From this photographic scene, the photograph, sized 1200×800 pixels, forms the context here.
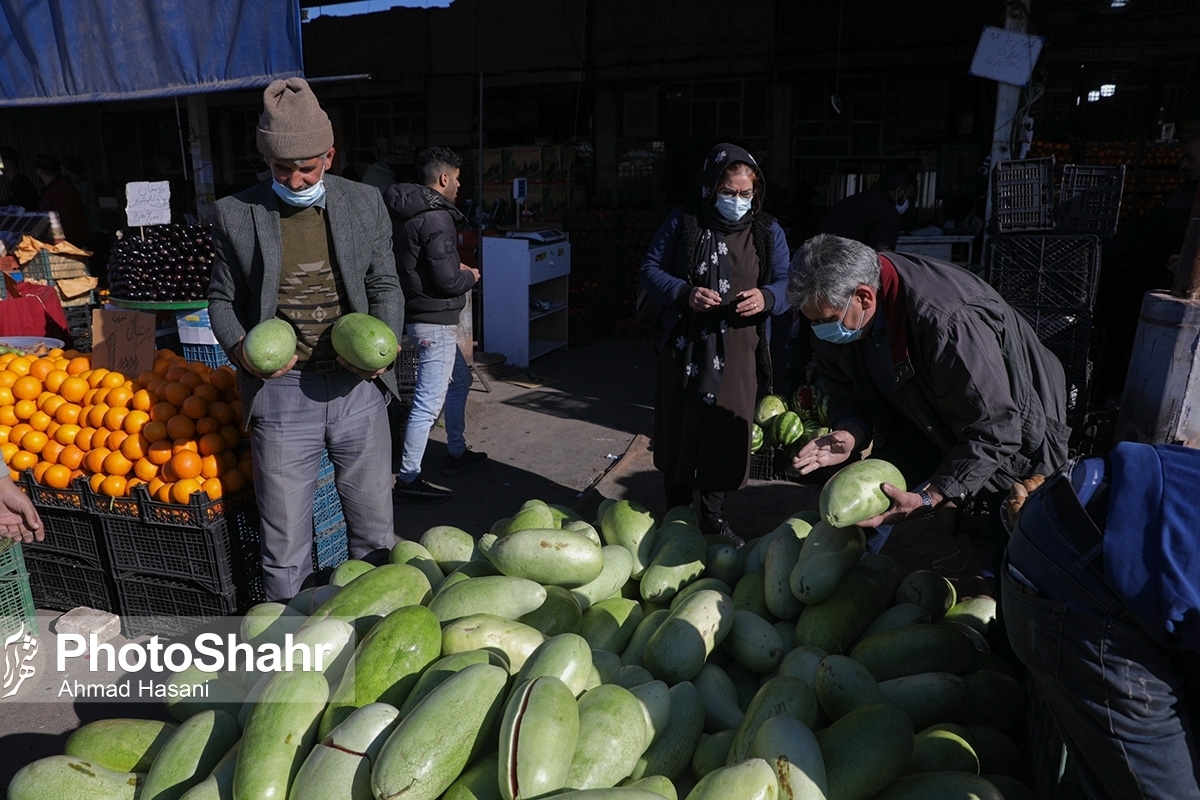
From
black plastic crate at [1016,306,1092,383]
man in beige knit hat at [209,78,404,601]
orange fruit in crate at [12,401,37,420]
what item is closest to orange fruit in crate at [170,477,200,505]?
man in beige knit hat at [209,78,404,601]

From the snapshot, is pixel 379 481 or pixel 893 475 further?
pixel 379 481

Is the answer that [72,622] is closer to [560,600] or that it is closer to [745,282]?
[560,600]

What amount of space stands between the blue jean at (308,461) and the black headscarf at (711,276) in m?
1.49

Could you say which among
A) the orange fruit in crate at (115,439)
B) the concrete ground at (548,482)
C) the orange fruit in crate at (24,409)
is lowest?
the concrete ground at (548,482)

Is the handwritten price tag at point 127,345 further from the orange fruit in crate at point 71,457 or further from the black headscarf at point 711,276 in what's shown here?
the black headscarf at point 711,276


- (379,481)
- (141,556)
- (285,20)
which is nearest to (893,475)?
(379,481)

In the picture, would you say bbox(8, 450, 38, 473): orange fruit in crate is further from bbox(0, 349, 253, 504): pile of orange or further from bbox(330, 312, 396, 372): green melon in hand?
bbox(330, 312, 396, 372): green melon in hand

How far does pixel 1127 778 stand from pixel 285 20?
22.4 feet

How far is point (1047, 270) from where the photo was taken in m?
5.36

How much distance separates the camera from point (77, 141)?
56.4 ft

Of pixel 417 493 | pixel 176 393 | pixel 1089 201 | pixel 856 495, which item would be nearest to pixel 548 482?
pixel 417 493

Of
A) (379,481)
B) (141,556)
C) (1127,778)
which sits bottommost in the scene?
(141,556)

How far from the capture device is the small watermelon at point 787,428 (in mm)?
5531

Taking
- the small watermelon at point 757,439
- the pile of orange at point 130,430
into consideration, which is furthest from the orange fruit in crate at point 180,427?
the small watermelon at point 757,439
